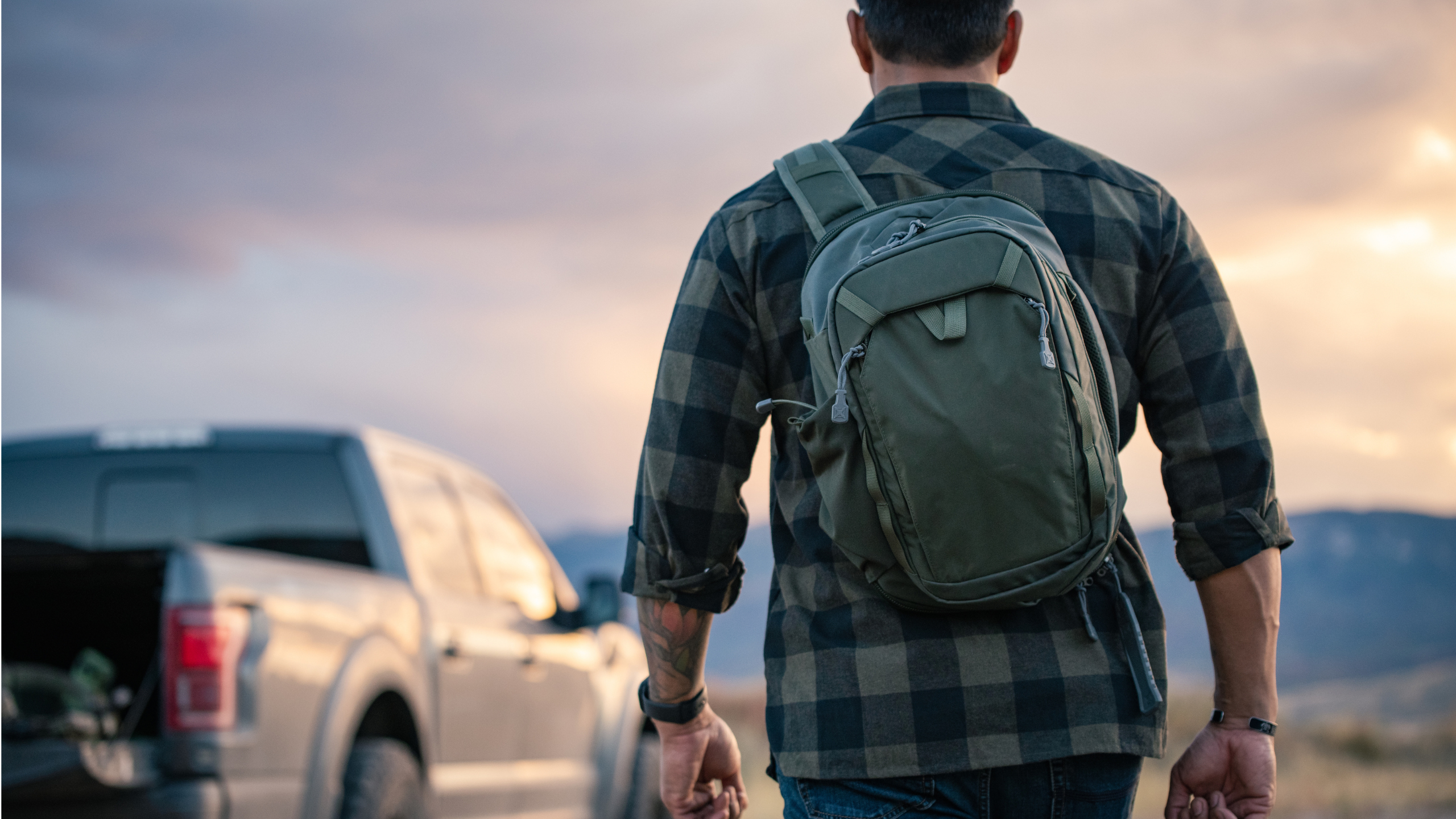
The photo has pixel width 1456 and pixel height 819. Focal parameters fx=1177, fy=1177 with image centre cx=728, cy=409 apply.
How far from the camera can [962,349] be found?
1503 millimetres

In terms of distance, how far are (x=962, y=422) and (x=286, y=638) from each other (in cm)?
272

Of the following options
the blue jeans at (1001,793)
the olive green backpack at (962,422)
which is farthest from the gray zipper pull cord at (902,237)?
the blue jeans at (1001,793)

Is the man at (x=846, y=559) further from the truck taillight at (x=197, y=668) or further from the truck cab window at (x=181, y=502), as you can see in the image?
the truck cab window at (x=181, y=502)

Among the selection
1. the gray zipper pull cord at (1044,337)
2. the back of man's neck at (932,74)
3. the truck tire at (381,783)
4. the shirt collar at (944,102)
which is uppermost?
the back of man's neck at (932,74)

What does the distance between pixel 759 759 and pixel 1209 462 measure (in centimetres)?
1383

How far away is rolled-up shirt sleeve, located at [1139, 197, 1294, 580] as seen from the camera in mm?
1840

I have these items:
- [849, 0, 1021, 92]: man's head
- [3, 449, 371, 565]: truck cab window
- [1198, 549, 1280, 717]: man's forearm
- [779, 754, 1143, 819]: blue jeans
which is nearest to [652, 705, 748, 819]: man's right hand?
[779, 754, 1143, 819]: blue jeans

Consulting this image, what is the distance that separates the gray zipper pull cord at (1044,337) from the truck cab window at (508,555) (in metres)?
4.13

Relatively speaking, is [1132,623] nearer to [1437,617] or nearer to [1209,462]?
[1209,462]

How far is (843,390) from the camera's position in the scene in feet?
5.08

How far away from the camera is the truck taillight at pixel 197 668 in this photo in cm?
333

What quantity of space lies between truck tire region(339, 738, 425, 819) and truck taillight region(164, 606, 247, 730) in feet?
1.95

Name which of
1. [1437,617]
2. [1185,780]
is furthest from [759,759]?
[1437,617]

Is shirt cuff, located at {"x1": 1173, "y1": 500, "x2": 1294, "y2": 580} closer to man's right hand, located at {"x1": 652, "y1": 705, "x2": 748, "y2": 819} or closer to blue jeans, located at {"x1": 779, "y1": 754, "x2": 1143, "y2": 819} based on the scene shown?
blue jeans, located at {"x1": 779, "y1": 754, "x2": 1143, "y2": 819}
